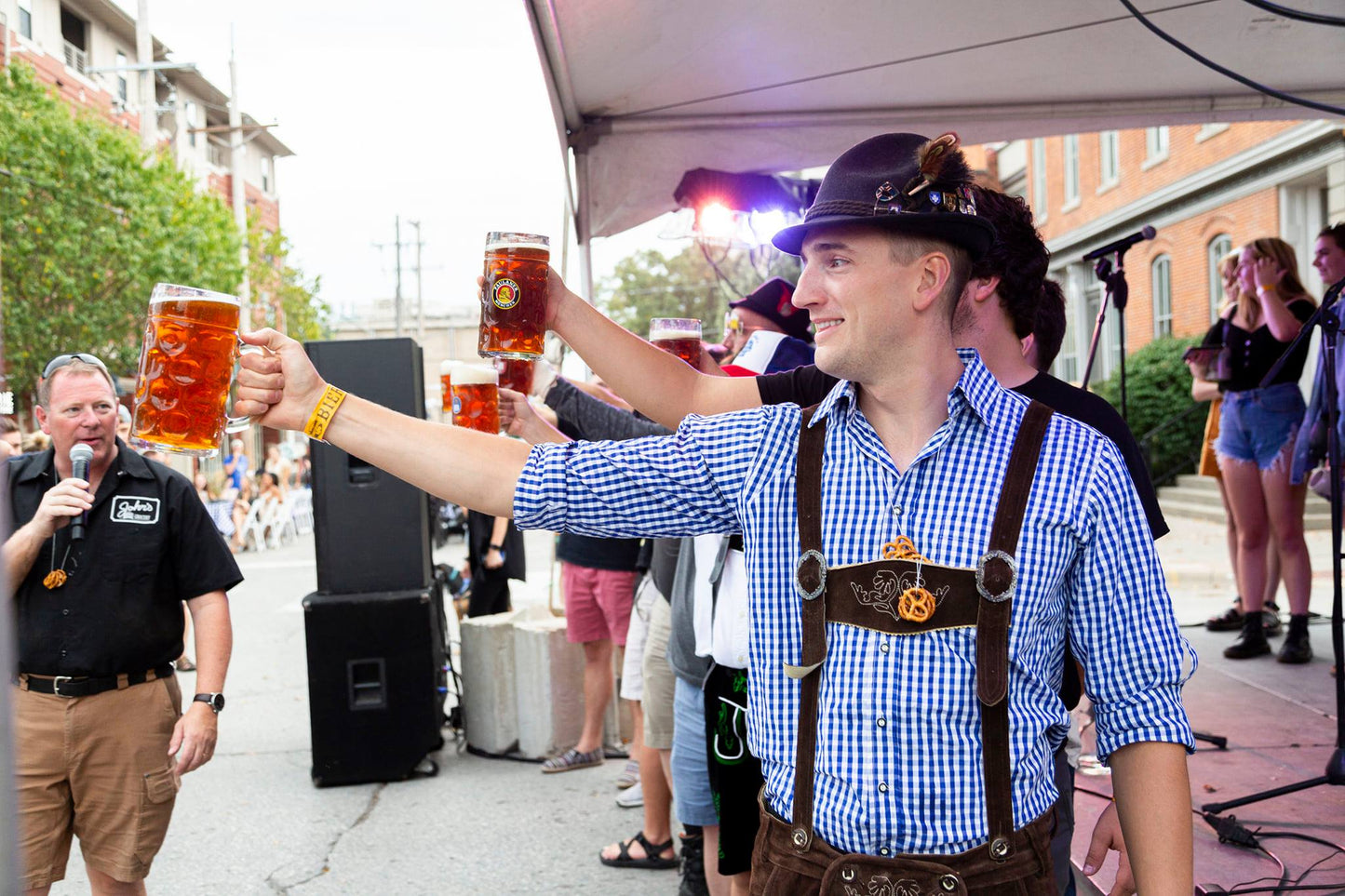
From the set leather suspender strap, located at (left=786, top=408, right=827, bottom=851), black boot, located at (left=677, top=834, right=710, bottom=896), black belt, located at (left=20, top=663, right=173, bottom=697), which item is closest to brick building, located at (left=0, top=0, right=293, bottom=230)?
black belt, located at (left=20, top=663, right=173, bottom=697)

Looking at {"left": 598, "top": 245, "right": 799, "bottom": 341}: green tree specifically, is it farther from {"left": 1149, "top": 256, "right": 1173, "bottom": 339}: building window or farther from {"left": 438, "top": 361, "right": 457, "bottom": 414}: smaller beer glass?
{"left": 438, "top": 361, "right": 457, "bottom": 414}: smaller beer glass

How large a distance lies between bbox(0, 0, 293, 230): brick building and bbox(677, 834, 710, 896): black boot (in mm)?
19126

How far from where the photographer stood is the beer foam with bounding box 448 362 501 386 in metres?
2.69

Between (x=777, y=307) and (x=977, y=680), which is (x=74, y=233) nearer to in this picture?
(x=777, y=307)

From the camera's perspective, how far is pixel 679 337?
3.17 meters

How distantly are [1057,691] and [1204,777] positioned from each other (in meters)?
2.81

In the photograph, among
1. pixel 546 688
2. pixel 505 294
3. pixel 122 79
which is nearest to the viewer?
pixel 505 294

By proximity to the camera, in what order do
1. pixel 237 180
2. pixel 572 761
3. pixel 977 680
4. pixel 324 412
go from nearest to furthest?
pixel 977 680 → pixel 324 412 → pixel 572 761 → pixel 237 180

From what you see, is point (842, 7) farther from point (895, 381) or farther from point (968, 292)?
point (895, 381)

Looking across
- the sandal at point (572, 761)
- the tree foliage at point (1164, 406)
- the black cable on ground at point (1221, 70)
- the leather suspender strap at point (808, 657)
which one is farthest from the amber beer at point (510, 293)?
the tree foliage at point (1164, 406)

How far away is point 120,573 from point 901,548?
265 cm

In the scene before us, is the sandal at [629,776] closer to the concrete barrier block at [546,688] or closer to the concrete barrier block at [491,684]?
the concrete barrier block at [546,688]

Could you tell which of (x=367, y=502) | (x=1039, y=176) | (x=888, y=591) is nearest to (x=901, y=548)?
(x=888, y=591)

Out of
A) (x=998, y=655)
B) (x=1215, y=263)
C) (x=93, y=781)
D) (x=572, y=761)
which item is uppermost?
(x=1215, y=263)
